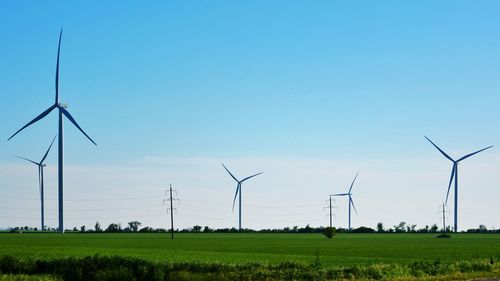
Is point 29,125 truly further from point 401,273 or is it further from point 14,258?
point 401,273

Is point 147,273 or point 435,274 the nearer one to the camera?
point 435,274

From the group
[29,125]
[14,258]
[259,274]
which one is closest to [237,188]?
[29,125]

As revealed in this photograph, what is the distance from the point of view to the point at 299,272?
43.6 meters

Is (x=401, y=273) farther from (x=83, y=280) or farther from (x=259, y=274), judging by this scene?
(x=83, y=280)

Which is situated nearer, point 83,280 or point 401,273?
point 401,273

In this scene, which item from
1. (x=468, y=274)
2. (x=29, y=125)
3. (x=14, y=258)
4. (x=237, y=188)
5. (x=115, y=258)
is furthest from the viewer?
(x=237, y=188)

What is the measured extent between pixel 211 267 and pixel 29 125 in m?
75.0

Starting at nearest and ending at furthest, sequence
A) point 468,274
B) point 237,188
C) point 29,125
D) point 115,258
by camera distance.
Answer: point 468,274 → point 115,258 → point 29,125 → point 237,188

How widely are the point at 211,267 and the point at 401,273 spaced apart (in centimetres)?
1143

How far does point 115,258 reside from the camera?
172 ft

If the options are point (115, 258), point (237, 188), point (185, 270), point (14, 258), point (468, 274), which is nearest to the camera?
point (468, 274)

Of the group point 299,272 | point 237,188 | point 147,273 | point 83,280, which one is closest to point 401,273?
point 299,272

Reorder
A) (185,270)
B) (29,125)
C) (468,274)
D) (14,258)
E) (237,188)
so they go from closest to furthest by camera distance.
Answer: (468,274) < (185,270) < (14,258) < (29,125) < (237,188)

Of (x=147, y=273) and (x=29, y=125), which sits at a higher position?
(x=29, y=125)
